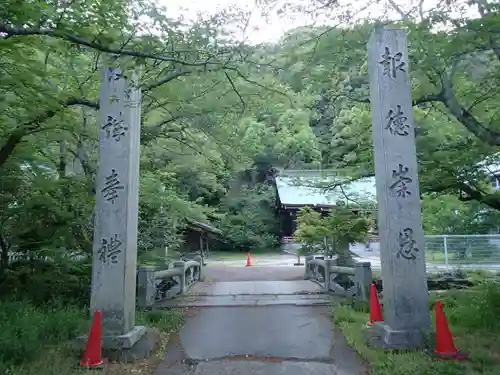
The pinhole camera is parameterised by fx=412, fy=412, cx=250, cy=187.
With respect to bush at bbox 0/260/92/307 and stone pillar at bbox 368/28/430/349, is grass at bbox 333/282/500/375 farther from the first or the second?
bush at bbox 0/260/92/307

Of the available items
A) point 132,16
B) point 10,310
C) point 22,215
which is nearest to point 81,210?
point 22,215

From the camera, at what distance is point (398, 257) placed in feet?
20.2

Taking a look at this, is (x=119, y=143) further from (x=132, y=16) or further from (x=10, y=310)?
(x=10, y=310)

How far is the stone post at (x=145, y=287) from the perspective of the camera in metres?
8.82

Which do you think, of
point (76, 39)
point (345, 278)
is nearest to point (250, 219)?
point (345, 278)

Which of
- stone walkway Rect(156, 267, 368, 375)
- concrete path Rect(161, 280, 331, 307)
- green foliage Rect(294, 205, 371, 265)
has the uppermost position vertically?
green foliage Rect(294, 205, 371, 265)

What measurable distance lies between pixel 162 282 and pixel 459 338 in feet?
23.6

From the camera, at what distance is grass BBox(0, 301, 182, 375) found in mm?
5074

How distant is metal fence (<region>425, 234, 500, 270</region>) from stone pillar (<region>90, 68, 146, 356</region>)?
11.9 m

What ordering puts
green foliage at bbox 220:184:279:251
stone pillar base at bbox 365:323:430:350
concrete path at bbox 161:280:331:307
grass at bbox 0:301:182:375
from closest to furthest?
grass at bbox 0:301:182:375, stone pillar base at bbox 365:323:430:350, concrete path at bbox 161:280:331:307, green foliage at bbox 220:184:279:251

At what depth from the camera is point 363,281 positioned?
9203mm

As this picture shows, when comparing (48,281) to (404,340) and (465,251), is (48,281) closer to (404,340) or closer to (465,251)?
(404,340)

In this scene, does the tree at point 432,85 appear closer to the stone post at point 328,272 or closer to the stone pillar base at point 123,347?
the stone post at point 328,272

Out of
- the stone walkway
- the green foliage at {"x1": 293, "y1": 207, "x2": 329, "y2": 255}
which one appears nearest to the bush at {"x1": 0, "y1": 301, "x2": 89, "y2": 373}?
the stone walkway
